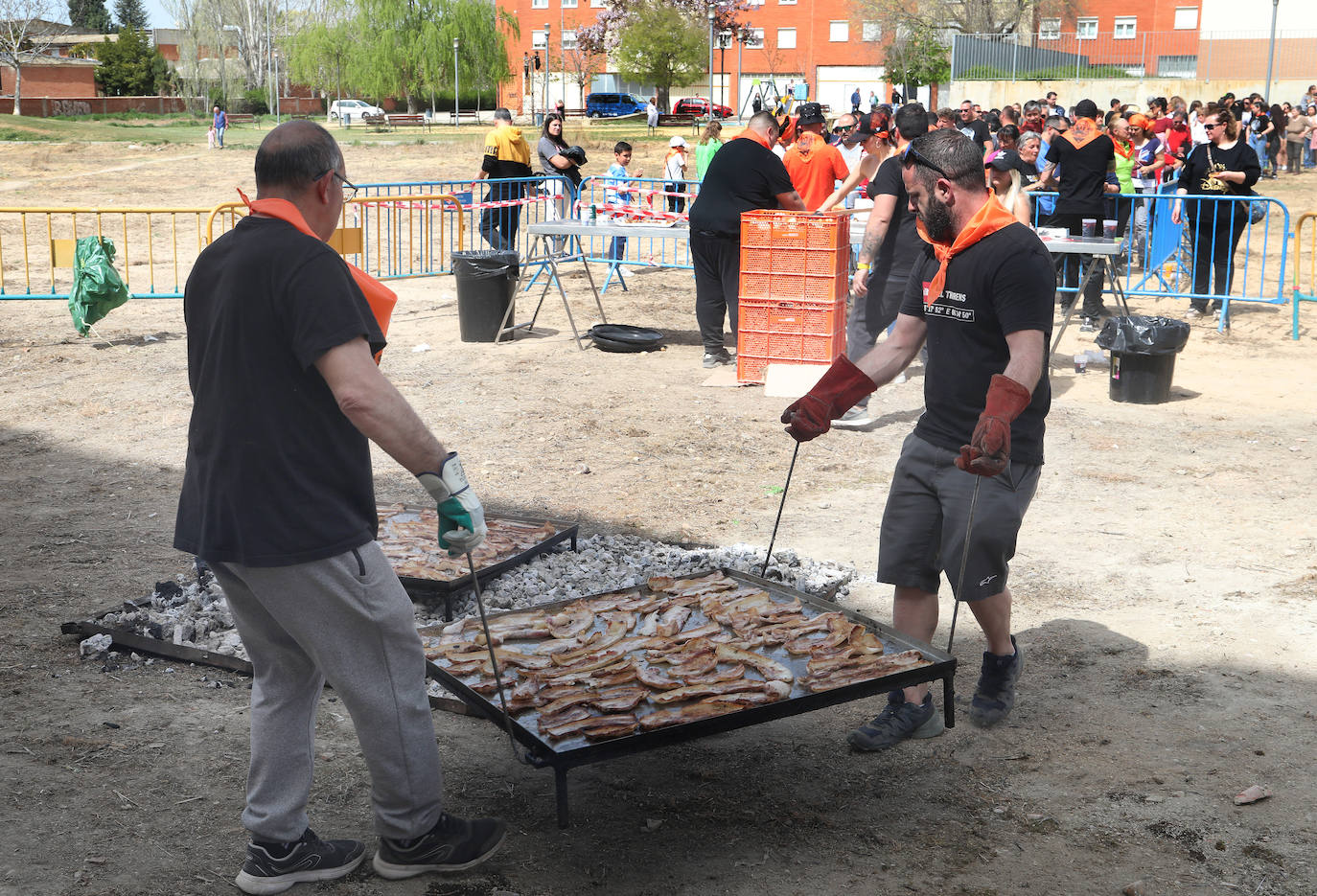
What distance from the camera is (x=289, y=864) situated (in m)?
3.42

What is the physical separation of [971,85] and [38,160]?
30.1 m

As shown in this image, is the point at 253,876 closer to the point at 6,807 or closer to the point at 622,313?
the point at 6,807

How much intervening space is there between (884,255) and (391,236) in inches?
425

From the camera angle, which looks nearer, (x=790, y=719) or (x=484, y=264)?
(x=790, y=719)

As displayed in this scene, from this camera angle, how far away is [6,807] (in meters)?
3.90

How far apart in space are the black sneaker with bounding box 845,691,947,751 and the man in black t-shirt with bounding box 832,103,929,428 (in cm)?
434

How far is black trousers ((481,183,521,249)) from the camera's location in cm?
1477

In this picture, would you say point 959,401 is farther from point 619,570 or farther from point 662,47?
point 662,47

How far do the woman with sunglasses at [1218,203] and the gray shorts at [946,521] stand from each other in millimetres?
9735

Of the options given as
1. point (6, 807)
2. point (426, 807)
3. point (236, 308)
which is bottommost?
point (6, 807)

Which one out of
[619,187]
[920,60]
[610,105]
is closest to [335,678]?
[619,187]

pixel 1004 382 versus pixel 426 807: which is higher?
pixel 1004 382

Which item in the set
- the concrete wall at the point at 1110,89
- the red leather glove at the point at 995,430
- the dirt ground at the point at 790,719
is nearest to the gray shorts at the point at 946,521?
the red leather glove at the point at 995,430

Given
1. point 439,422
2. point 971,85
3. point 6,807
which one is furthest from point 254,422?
point 971,85
